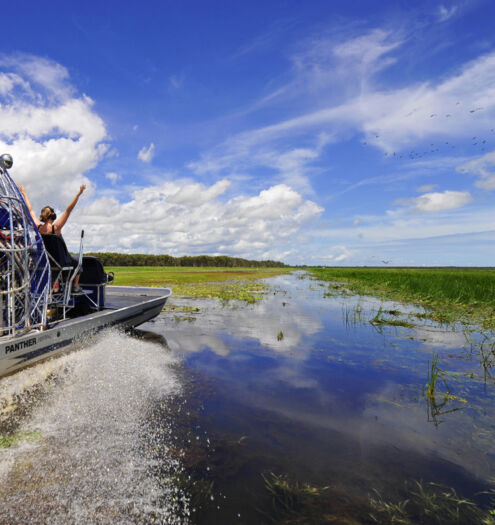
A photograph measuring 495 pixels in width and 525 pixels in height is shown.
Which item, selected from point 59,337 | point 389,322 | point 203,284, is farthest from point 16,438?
point 203,284

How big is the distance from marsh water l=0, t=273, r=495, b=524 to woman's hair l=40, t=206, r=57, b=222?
8.30ft

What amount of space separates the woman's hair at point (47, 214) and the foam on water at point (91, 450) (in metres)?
2.51

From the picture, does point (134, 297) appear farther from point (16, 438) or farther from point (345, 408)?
point (345, 408)

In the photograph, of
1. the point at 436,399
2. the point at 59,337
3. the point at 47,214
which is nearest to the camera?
the point at 436,399

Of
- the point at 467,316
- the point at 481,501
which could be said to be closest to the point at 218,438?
the point at 481,501

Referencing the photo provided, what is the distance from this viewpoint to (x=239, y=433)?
3.63 m

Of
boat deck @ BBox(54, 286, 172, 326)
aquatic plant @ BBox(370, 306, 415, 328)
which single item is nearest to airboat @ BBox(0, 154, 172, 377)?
boat deck @ BBox(54, 286, 172, 326)

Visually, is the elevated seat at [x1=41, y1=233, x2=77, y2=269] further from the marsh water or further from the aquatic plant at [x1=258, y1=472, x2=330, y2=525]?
the aquatic plant at [x1=258, y1=472, x2=330, y2=525]

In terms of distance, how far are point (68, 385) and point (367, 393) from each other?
4.68m

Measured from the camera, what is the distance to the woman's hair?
18.7 feet

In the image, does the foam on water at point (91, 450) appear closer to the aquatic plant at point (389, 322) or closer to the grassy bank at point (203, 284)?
the aquatic plant at point (389, 322)

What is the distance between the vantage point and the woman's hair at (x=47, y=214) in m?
5.69

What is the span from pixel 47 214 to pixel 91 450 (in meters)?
4.32

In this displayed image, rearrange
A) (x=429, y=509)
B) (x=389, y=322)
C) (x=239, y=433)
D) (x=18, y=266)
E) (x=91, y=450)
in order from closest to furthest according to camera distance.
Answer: (x=429, y=509), (x=91, y=450), (x=239, y=433), (x=18, y=266), (x=389, y=322)
